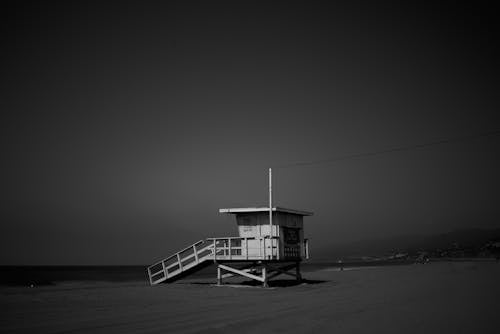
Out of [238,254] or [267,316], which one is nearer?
[267,316]

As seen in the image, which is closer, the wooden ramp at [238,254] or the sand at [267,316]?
the sand at [267,316]

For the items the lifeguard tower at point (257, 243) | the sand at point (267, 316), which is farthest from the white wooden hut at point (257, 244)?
the sand at point (267, 316)

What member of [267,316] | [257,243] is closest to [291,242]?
[257,243]

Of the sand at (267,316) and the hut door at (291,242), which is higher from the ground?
the hut door at (291,242)

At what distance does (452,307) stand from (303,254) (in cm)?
1367

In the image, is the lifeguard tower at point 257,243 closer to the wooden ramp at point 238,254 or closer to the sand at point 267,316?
the wooden ramp at point 238,254

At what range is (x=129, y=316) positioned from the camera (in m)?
11.0

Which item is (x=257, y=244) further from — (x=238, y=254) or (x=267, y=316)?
(x=267, y=316)

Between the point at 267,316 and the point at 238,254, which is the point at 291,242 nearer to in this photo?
the point at 238,254

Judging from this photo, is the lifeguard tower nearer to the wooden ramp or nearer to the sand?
the wooden ramp

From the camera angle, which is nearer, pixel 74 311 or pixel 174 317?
pixel 174 317

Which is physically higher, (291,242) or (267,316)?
(291,242)

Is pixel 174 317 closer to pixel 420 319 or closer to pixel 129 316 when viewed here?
pixel 129 316

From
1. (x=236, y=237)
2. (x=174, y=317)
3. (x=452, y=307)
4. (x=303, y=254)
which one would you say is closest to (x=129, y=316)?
(x=174, y=317)
